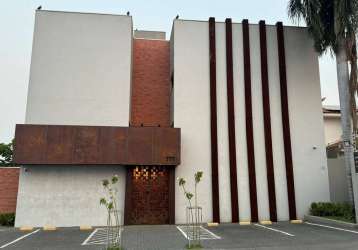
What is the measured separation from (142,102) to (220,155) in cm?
488

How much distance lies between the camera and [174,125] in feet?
46.6

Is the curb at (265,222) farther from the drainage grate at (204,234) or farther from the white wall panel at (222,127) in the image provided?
the drainage grate at (204,234)

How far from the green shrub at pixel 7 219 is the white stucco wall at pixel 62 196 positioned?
51cm

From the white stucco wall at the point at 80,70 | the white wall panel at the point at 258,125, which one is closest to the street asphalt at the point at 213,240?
the white wall panel at the point at 258,125

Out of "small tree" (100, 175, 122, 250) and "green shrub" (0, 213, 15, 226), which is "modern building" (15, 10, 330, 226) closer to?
"green shrub" (0, 213, 15, 226)

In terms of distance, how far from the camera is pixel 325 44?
47.7ft

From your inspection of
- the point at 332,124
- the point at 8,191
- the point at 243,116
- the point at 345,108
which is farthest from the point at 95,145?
the point at 332,124

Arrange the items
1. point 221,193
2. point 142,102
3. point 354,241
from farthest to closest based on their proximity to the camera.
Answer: point 142,102 < point 221,193 < point 354,241

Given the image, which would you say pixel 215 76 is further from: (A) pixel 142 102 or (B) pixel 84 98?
(B) pixel 84 98

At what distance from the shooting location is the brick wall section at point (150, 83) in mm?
15797

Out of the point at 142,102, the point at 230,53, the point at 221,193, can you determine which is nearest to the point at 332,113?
the point at 230,53

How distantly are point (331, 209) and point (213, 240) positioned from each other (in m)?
6.71

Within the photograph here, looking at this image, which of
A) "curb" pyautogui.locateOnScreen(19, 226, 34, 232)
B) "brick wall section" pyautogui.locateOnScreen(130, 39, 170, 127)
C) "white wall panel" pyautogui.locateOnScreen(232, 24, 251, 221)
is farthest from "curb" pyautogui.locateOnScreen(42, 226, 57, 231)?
"white wall panel" pyautogui.locateOnScreen(232, 24, 251, 221)

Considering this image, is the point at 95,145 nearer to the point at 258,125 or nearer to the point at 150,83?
the point at 150,83
